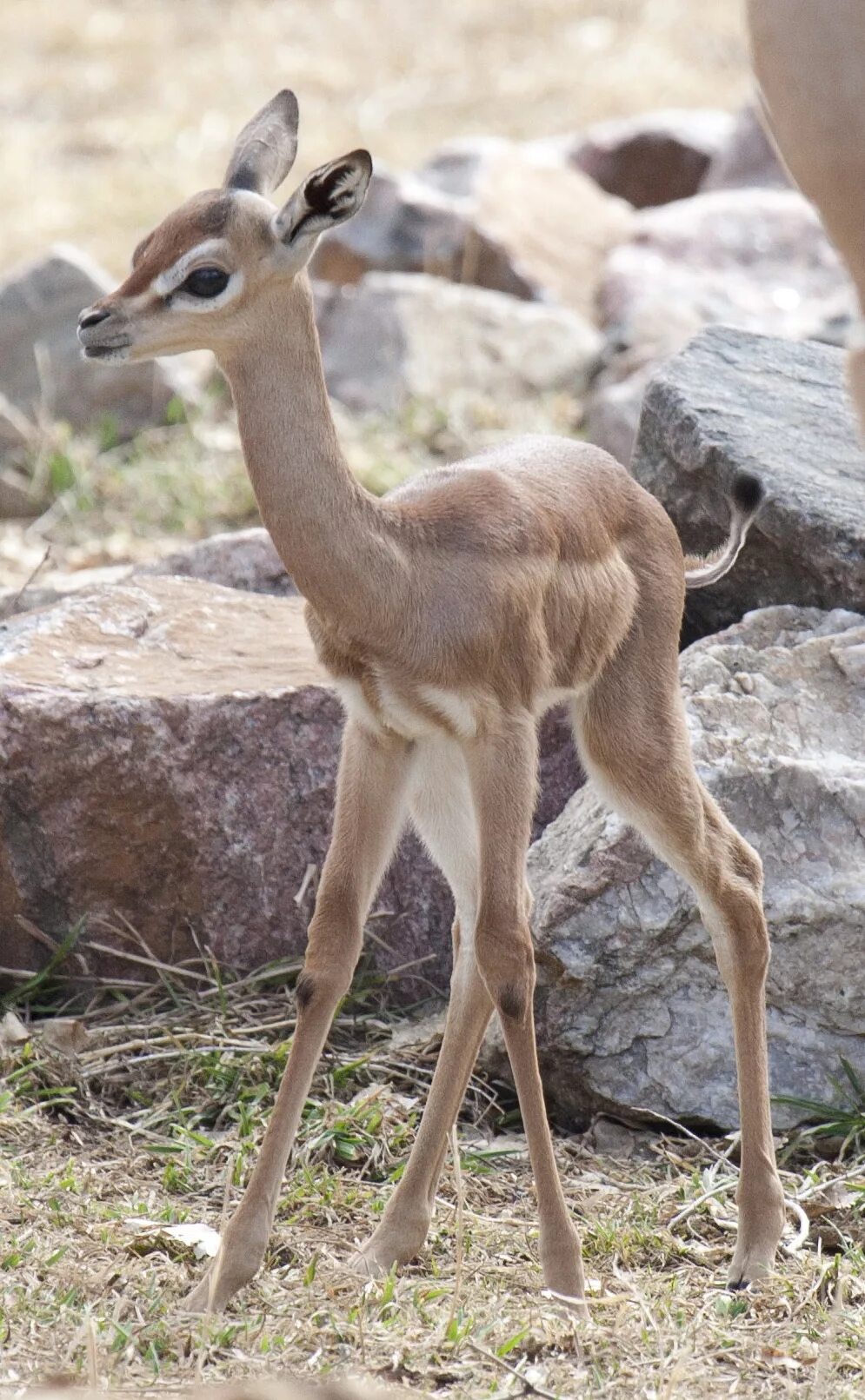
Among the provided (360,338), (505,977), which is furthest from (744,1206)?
(360,338)

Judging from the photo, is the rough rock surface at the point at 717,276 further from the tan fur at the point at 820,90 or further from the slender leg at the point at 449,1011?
the tan fur at the point at 820,90

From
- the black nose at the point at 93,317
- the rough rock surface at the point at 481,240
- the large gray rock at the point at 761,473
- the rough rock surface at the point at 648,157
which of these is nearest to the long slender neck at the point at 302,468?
the black nose at the point at 93,317

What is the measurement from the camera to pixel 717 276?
10.0 metres

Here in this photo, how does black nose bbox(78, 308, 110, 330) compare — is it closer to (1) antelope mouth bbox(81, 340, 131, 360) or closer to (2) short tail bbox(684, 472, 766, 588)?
(1) antelope mouth bbox(81, 340, 131, 360)

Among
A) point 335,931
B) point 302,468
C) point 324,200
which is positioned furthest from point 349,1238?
point 324,200

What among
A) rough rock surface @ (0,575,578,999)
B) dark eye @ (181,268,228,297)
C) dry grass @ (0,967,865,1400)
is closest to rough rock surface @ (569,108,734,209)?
rough rock surface @ (0,575,578,999)

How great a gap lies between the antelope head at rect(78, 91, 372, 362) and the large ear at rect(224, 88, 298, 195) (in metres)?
0.24

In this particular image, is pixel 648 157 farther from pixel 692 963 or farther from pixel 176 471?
pixel 692 963

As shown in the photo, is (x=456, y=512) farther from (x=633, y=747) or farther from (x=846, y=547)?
(x=846, y=547)

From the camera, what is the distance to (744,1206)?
12.5ft

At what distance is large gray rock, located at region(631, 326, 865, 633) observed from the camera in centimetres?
488

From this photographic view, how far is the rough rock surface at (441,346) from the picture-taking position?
28.8ft

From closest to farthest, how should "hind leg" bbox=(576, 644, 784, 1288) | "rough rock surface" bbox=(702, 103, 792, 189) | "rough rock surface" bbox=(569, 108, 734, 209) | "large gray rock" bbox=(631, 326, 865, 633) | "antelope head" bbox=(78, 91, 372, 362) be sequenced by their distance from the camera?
1. "antelope head" bbox=(78, 91, 372, 362)
2. "hind leg" bbox=(576, 644, 784, 1288)
3. "large gray rock" bbox=(631, 326, 865, 633)
4. "rough rock surface" bbox=(702, 103, 792, 189)
5. "rough rock surface" bbox=(569, 108, 734, 209)

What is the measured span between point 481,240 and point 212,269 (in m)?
6.63
